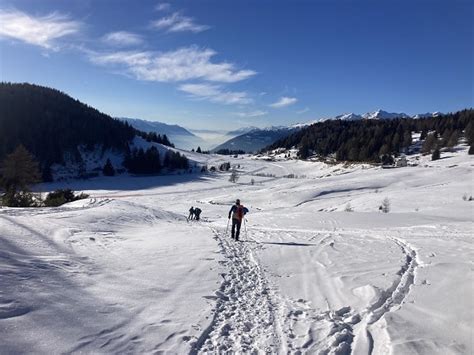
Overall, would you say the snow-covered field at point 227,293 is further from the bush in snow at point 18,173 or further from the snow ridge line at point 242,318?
the bush in snow at point 18,173

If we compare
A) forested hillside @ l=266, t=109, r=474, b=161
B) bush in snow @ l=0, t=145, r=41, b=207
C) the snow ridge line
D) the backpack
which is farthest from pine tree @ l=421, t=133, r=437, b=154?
the snow ridge line

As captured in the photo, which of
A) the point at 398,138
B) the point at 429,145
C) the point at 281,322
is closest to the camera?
the point at 281,322

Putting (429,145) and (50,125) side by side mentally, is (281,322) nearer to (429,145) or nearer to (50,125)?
(429,145)

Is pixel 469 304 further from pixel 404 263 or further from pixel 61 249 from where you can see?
pixel 61 249

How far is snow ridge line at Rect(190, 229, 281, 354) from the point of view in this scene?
6.55 metres

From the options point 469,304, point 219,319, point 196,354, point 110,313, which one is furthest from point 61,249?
point 469,304

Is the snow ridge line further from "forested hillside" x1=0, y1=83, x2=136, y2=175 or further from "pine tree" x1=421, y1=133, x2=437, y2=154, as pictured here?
"pine tree" x1=421, y1=133, x2=437, y2=154

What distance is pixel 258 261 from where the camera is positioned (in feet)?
43.8

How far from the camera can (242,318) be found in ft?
25.6

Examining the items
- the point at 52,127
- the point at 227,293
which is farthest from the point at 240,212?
the point at 52,127

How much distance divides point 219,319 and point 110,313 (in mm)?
2291

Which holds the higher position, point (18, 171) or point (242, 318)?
point (18, 171)

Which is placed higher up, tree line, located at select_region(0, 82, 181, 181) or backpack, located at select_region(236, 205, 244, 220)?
tree line, located at select_region(0, 82, 181, 181)

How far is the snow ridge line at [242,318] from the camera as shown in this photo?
655 centimetres
